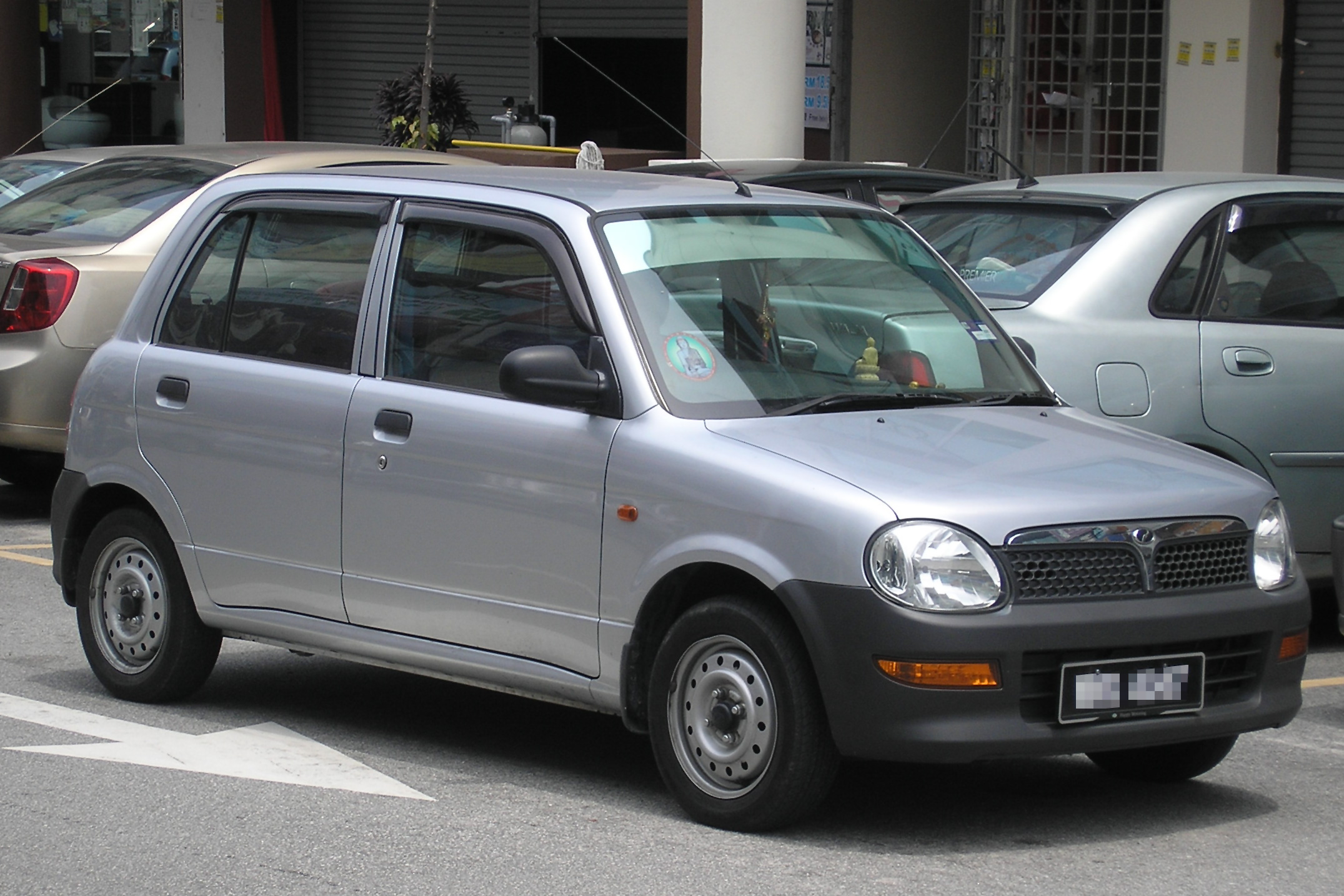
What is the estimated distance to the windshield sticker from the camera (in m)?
6.11

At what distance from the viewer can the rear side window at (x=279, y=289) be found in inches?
242

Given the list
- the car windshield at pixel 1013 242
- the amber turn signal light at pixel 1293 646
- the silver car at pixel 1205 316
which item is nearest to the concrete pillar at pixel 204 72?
the car windshield at pixel 1013 242

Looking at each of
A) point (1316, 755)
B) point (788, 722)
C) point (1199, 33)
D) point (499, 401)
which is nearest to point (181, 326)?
point (499, 401)

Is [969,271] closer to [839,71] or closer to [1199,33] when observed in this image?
[1199,33]

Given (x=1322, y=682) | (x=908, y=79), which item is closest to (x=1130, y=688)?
(x=1322, y=682)

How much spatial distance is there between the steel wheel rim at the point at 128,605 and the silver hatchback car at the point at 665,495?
0.01 m

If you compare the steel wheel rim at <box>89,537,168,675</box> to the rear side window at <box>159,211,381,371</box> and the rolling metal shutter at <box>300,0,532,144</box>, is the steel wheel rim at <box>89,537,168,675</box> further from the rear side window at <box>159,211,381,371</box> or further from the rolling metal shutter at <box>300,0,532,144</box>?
the rolling metal shutter at <box>300,0,532,144</box>

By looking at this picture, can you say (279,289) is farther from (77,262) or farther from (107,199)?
(107,199)

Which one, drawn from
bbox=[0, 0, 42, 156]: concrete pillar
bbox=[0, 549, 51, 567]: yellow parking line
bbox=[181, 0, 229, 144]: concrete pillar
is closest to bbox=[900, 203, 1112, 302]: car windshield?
bbox=[0, 549, 51, 567]: yellow parking line

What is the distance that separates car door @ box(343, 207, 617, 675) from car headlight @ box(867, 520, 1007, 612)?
0.88m

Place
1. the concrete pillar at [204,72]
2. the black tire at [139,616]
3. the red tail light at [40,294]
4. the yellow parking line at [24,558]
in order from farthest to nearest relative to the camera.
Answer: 1. the concrete pillar at [204,72]
2. the red tail light at [40,294]
3. the yellow parking line at [24,558]
4. the black tire at [139,616]

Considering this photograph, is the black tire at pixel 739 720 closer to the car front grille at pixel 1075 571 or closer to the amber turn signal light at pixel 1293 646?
the car front grille at pixel 1075 571

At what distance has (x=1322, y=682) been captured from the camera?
7223 mm

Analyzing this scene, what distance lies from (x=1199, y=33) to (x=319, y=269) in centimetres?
1104
